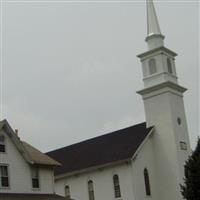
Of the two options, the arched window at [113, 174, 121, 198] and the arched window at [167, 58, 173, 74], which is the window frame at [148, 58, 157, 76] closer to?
the arched window at [167, 58, 173, 74]

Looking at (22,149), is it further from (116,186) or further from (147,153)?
(147,153)

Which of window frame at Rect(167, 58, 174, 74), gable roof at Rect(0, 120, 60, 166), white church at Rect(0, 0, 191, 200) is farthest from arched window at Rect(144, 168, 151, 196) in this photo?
gable roof at Rect(0, 120, 60, 166)

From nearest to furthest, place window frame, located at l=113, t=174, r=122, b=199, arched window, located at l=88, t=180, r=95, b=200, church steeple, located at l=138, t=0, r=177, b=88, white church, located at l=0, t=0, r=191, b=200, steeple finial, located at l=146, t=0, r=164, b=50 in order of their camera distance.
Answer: white church, located at l=0, t=0, r=191, b=200 → window frame, located at l=113, t=174, r=122, b=199 → arched window, located at l=88, t=180, r=95, b=200 → church steeple, located at l=138, t=0, r=177, b=88 → steeple finial, located at l=146, t=0, r=164, b=50

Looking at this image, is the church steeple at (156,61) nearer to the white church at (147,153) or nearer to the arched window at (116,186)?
the white church at (147,153)

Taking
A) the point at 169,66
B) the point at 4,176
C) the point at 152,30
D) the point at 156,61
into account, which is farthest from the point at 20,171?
the point at 152,30

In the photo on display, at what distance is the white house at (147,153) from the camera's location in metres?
48.7

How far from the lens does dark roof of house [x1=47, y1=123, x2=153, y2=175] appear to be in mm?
49594

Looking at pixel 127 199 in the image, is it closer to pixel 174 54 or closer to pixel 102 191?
pixel 102 191

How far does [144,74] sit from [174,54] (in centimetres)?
425

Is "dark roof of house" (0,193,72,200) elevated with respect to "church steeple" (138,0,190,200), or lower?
lower

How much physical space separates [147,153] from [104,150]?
4.98 metres

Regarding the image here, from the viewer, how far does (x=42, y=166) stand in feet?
129

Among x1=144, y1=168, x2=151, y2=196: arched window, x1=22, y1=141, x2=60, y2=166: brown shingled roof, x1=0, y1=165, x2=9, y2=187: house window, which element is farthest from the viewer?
x1=144, y1=168, x2=151, y2=196: arched window

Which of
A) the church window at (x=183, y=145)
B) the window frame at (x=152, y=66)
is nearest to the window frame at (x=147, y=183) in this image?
the church window at (x=183, y=145)
